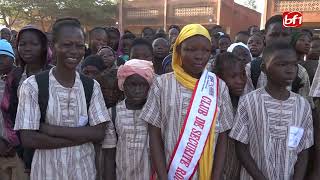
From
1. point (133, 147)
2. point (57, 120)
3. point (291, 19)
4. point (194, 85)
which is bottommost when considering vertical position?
point (133, 147)

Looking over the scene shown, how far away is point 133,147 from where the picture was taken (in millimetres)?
2572

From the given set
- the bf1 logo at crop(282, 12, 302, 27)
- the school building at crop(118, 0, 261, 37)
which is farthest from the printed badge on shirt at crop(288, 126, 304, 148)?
the school building at crop(118, 0, 261, 37)

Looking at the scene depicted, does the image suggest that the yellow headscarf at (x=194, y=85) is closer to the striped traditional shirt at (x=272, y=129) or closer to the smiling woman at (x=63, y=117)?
the striped traditional shirt at (x=272, y=129)

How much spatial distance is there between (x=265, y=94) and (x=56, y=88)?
1.33m

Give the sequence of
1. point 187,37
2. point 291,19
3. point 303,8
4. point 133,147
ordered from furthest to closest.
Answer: point 303,8, point 291,19, point 133,147, point 187,37

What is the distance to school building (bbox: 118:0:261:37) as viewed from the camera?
18031 mm

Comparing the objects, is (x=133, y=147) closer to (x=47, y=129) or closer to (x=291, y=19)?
(x=47, y=129)

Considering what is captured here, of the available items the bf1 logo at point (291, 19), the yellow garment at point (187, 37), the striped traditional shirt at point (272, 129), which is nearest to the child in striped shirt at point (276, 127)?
Answer: the striped traditional shirt at point (272, 129)

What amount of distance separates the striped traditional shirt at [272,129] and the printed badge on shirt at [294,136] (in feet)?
0.05

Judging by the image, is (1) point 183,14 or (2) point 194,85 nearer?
(2) point 194,85

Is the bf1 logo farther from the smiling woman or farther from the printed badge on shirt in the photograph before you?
the smiling woman

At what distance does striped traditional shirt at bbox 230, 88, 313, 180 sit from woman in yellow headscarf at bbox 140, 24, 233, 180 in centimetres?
12

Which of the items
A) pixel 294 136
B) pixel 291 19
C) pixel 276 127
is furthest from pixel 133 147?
pixel 291 19

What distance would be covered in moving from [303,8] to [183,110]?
43.3 ft
